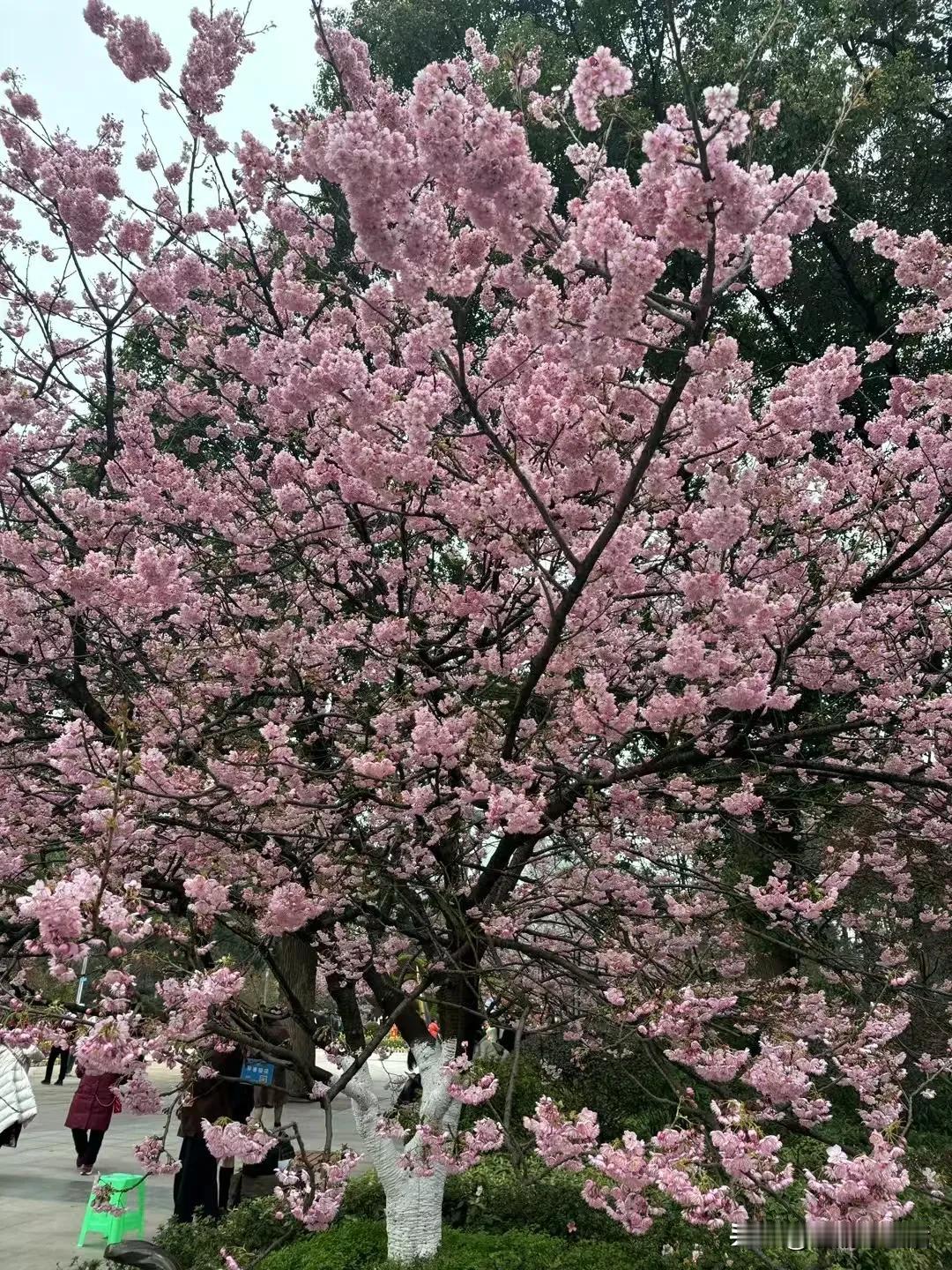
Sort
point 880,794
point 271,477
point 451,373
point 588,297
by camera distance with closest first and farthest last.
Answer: point 451,373 → point 588,297 → point 880,794 → point 271,477

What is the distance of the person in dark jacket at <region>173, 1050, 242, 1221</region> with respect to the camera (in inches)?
251

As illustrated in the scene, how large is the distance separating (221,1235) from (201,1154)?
0.85 meters

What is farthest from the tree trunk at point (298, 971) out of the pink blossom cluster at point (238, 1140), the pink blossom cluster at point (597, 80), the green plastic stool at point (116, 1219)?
the pink blossom cluster at point (597, 80)

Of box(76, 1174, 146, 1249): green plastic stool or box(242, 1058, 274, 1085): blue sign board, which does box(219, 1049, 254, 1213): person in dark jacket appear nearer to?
box(242, 1058, 274, 1085): blue sign board

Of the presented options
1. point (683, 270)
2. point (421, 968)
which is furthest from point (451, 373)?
point (683, 270)

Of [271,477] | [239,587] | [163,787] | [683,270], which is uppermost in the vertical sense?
[683,270]

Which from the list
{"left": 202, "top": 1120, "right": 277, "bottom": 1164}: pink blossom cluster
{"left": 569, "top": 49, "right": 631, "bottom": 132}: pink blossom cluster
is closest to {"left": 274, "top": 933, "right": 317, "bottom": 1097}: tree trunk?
{"left": 202, "top": 1120, "right": 277, "bottom": 1164}: pink blossom cluster

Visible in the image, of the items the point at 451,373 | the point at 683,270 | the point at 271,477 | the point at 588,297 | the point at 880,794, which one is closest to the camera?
the point at 451,373

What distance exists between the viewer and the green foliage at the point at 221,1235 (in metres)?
5.75

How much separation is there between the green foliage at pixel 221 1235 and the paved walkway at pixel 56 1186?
1.90 feet

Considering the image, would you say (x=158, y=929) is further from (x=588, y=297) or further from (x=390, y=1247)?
(x=588, y=297)

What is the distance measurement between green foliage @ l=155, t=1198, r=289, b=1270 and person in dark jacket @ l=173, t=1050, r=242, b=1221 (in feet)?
0.83

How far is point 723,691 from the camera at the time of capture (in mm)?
4262

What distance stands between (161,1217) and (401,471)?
6.53 meters
